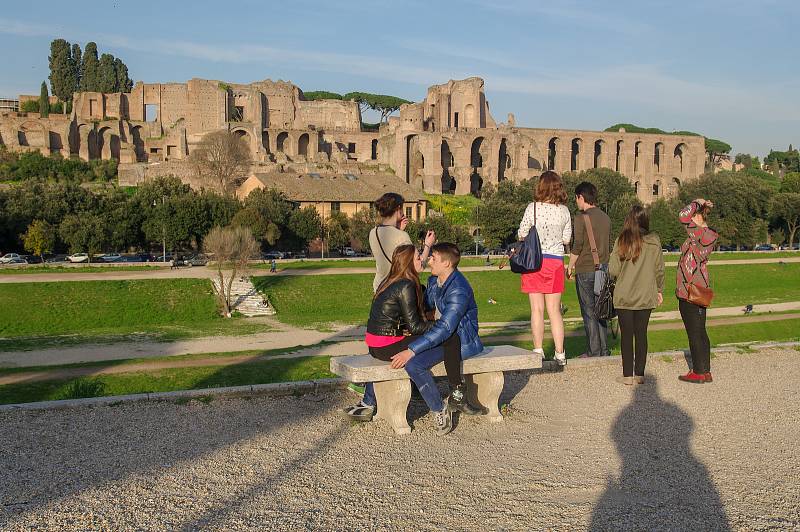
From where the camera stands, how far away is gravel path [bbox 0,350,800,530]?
4570 millimetres

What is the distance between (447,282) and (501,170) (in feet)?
218

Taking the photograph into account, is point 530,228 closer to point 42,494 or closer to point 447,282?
point 447,282

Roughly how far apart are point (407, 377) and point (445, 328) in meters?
0.50

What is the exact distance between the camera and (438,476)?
5.32 metres

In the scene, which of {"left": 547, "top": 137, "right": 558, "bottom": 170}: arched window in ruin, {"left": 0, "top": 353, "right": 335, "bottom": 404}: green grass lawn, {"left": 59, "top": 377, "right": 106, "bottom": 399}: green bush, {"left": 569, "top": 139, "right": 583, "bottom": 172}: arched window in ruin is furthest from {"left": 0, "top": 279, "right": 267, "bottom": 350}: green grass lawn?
Result: {"left": 569, "top": 139, "right": 583, "bottom": 172}: arched window in ruin

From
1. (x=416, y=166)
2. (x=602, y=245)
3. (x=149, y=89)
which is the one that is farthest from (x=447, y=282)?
(x=149, y=89)

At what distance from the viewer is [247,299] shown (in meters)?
27.2

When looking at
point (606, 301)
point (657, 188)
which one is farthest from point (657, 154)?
point (606, 301)

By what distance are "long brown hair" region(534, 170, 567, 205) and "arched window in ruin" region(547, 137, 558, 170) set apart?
69.5 m

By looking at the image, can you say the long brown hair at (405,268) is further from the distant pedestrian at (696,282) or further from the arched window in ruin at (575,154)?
the arched window in ruin at (575,154)

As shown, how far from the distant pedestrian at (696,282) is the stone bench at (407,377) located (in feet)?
7.38

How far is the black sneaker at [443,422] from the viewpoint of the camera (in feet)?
20.9

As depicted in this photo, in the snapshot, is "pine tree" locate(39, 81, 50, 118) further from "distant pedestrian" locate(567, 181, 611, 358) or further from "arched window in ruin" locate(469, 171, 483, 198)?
"distant pedestrian" locate(567, 181, 611, 358)

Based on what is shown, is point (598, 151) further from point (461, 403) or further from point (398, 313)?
point (398, 313)
